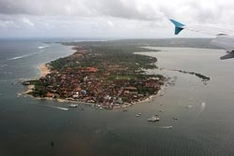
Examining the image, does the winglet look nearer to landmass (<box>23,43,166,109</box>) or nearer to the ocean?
the ocean

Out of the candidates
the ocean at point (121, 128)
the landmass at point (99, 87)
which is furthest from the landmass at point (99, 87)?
the ocean at point (121, 128)

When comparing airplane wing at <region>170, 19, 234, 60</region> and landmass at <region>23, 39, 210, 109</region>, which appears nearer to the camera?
airplane wing at <region>170, 19, 234, 60</region>

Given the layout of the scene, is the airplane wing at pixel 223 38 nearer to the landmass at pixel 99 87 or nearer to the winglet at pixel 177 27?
the winglet at pixel 177 27

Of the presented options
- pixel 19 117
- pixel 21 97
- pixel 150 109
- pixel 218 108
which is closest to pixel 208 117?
pixel 218 108

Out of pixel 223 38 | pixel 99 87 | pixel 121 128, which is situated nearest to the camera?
pixel 223 38

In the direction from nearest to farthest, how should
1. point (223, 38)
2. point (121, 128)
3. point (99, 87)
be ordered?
point (223, 38) → point (121, 128) → point (99, 87)

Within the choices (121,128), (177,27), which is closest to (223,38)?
(177,27)

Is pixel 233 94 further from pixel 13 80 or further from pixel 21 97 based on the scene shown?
pixel 13 80

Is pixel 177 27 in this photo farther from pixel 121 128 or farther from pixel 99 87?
pixel 99 87

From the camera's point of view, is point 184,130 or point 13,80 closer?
point 184,130

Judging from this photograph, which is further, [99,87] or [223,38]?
[99,87]

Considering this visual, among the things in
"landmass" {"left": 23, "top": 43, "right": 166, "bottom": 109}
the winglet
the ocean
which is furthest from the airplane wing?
"landmass" {"left": 23, "top": 43, "right": 166, "bottom": 109}
